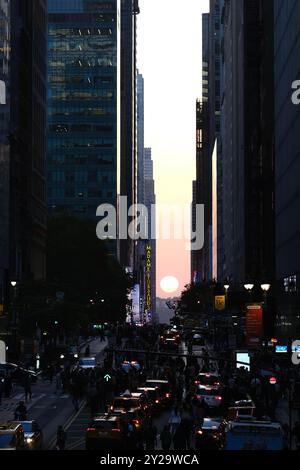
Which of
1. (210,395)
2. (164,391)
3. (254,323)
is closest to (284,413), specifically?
(210,395)

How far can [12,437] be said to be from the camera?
33.3 meters

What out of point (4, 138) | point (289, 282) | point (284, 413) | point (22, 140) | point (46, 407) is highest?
point (22, 140)

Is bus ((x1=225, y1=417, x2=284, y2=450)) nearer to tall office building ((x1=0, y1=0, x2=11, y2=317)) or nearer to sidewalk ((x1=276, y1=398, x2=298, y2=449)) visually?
sidewalk ((x1=276, y1=398, x2=298, y2=449))

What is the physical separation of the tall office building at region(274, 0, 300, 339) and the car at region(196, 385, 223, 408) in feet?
80.8

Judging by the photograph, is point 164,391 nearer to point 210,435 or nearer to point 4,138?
point 210,435

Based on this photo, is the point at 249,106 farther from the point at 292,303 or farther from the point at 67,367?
the point at 67,367

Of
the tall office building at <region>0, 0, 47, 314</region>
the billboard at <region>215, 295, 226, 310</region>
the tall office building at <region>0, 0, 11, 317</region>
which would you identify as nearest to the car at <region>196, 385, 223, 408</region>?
the billboard at <region>215, 295, 226, 310</region>

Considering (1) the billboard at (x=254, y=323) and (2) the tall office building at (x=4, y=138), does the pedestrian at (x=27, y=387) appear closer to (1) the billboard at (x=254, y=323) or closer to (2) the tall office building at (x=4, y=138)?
(1) the billboard at (x=254, y=323)

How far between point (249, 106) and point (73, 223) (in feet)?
123

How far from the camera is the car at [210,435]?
36.3 meters

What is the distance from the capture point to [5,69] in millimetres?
116188

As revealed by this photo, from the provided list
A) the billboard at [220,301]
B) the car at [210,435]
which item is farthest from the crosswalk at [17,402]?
the billboard at [220,301]

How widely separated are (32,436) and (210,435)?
6119 millimetres

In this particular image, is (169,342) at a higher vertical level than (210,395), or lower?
higher
